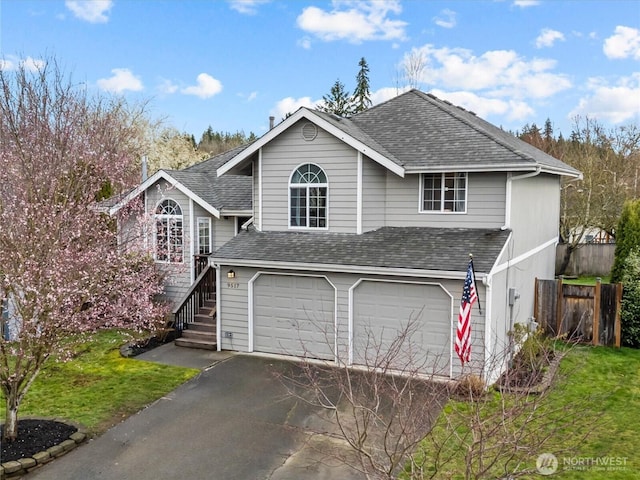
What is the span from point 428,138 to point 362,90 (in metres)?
28.0

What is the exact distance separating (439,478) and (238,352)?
23.7ft

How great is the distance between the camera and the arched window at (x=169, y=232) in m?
16.3

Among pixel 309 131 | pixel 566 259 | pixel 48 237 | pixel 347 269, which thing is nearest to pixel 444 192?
pixel 347 269

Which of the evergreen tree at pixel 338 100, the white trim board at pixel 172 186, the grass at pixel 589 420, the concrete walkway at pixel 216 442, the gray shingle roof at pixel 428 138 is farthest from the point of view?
the evergreen tree at pixel 338 100

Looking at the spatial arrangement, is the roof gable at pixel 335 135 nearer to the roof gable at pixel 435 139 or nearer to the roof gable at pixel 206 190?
the roof gable at pixel 435 139

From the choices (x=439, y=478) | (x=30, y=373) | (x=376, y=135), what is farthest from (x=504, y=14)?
(x=30, y=373)

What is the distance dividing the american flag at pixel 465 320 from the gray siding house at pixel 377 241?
0.59 m

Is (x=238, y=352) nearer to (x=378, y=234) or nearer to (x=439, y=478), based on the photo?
(x=378, y=234)

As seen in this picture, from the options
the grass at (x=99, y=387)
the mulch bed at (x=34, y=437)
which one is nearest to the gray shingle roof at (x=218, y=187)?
the grass at (x=99, y=387)

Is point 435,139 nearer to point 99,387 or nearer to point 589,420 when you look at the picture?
point 589,420

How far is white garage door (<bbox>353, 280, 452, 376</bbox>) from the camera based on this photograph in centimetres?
1077

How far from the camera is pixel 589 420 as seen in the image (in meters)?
8.55

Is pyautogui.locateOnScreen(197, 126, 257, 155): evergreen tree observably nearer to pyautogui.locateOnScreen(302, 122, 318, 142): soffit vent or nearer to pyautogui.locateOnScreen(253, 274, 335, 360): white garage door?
pyautogui.locateOnScreen(302, 122, 318, 142): soffit vent

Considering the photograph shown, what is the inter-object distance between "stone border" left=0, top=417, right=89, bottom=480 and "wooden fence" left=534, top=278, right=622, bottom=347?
11.7m
